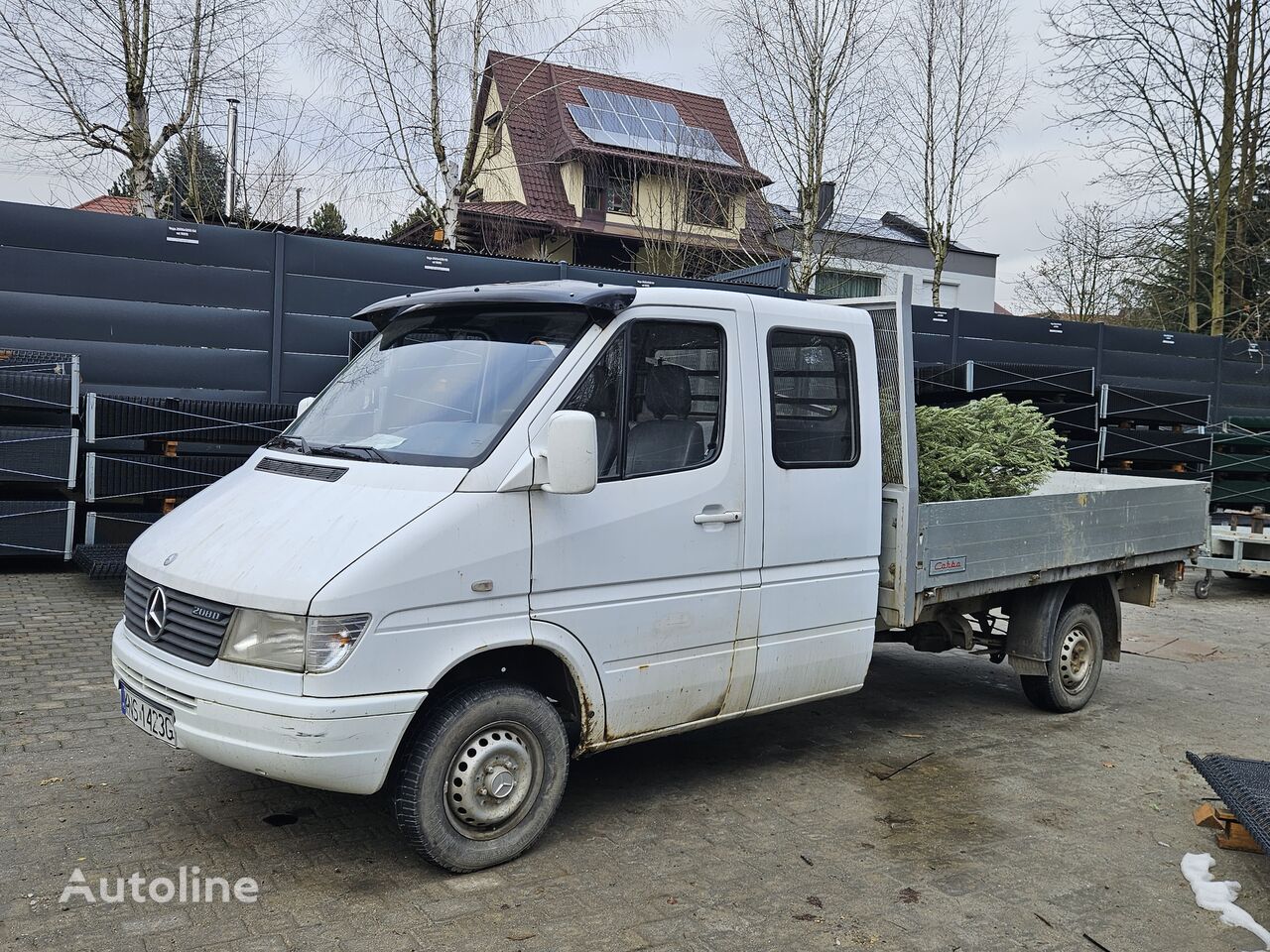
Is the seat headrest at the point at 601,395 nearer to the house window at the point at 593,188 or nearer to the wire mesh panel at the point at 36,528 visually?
the wire mesh panel at the point at 36,528

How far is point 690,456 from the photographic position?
4.68 meters

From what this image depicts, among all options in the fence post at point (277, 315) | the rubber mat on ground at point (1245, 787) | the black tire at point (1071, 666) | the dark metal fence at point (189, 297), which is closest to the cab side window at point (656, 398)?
the rubber mat on ground at point (1245, 787)

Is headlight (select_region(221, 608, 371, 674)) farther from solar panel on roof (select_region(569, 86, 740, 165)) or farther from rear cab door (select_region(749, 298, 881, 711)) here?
solar panel on roof (select_region(569, 86, 740, 165))

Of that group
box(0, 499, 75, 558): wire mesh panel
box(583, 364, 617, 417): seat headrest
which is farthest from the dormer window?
box(583, 364, 617, 417): seat headrest

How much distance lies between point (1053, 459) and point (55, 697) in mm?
6164

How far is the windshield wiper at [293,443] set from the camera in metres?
4.62

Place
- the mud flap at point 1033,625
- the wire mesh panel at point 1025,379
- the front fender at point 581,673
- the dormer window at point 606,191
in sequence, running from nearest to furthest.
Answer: the front fender at point 581,673, the mud flap at point 1033,625, the wire mesh panel at point 1025,379, the dormer window at point 606,191

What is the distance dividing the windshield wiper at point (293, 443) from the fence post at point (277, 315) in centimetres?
633

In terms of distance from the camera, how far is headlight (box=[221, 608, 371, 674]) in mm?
3654

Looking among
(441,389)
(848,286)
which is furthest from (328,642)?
(848,286)

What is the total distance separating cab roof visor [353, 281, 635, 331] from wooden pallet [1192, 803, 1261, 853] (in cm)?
346

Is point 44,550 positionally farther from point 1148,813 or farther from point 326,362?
Answer: point 1148,813

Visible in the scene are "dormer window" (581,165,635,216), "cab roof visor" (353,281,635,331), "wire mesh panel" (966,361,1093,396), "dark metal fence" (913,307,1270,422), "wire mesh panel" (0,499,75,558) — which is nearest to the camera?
"cab roof visor" (353,281,635,331)

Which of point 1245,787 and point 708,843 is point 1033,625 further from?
point 708,843
